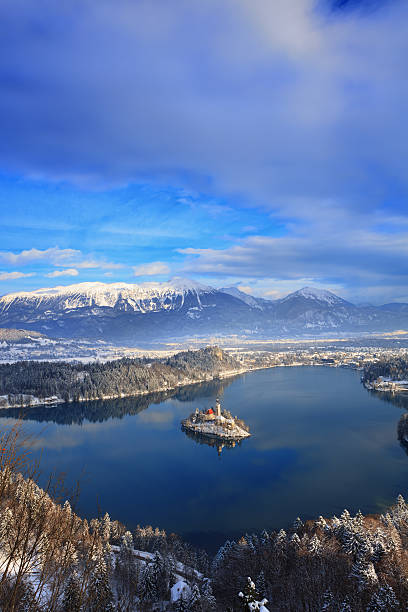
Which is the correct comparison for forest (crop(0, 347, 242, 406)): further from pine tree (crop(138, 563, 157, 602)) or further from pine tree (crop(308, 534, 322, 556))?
pine tree (crop(308, 534, 322, 556))

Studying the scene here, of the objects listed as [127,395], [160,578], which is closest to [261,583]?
[160,578]

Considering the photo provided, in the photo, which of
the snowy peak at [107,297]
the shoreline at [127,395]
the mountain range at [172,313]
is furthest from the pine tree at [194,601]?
the snowy peak at [107,297]

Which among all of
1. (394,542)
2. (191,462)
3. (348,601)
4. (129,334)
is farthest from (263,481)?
(129,334)

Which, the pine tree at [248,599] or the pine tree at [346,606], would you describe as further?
the pine tree at [346,606]

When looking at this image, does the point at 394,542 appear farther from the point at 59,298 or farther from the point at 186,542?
the point at 59,298

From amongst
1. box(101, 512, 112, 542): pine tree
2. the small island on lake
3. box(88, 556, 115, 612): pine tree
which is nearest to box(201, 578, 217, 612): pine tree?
box(88, 556, 115, 612): pine tree

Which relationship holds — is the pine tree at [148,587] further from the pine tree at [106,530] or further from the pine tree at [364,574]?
the pine tree at [364,574]
